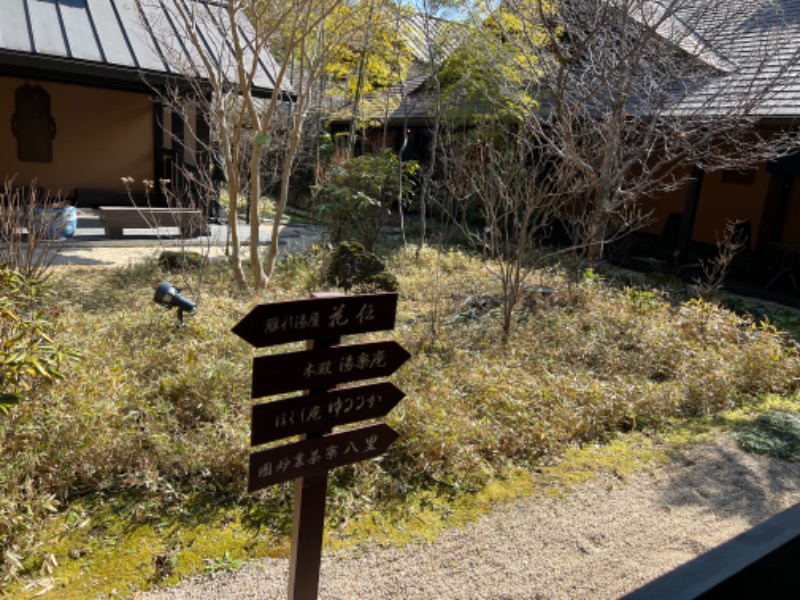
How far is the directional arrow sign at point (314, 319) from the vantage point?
2062mm

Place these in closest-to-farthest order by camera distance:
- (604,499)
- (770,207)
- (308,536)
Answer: (308,536) → (604,499) → (770,207)

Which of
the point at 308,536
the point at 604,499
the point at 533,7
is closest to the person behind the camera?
the point at 308,536

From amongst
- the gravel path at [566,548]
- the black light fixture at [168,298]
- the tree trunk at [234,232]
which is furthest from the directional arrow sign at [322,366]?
the tree trunk at [234,232]

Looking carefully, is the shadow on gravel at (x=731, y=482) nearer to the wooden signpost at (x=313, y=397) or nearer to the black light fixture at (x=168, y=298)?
the wooden signpost at (x=313, y=397)

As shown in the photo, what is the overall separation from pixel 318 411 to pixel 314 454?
0.56 feet

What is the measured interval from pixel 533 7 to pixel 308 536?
9.20 metres

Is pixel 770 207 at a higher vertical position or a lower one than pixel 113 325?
higher

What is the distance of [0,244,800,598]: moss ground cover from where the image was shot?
294 cm

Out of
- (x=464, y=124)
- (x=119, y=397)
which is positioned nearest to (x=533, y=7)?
(x=464, y=124)

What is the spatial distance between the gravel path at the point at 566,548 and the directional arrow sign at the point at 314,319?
130cm

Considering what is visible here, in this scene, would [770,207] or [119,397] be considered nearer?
[119,397]

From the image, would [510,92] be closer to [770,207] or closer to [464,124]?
[464,124]

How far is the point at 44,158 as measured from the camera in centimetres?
1179

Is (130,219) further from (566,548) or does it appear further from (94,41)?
(566,548)
